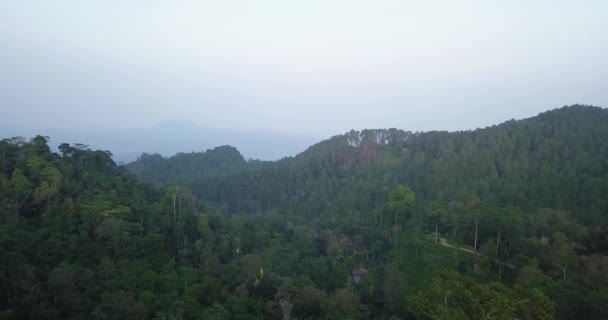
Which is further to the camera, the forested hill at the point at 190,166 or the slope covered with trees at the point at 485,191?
the forested hill at the point at 190,166

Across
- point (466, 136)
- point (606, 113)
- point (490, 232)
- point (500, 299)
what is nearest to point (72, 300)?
point (500, 299)

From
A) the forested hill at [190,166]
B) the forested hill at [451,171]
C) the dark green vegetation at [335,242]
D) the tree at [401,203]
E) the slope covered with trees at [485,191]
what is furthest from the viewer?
the forested hill at [190,166]

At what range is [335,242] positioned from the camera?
A: 79.9ft

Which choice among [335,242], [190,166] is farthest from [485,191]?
[190,166]

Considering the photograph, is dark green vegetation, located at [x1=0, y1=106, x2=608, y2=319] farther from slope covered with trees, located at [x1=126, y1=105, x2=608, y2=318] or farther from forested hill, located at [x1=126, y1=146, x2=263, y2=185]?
forested hill, located at [x1=126, y1=146, x2=263, y2=185]

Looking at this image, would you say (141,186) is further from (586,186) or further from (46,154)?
(586,186)

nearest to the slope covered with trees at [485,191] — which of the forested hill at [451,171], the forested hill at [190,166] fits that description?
the forested hill at [451,171]

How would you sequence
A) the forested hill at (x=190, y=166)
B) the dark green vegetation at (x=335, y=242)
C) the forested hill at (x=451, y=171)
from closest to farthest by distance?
the dark green vegetation at (x=335, y=242) → the forested hill at (x=451, y=171) → the forested hill at (x=190, y=166)

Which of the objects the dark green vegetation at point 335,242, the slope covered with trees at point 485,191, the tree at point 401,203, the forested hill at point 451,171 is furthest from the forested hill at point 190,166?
the tree at point 401,203

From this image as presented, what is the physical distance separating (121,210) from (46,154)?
9.29m

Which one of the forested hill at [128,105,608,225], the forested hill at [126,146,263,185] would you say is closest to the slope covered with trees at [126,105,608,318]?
the forested hill at [128,105,608,225]

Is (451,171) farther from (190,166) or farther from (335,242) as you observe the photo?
(190,166)

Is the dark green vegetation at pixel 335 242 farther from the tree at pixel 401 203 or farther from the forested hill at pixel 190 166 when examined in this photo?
the forested hill at pixel 190 166

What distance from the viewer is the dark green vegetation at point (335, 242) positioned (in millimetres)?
12867
